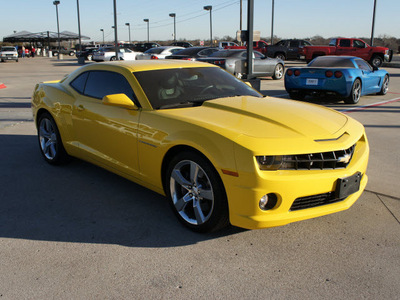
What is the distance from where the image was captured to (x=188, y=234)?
361 cm

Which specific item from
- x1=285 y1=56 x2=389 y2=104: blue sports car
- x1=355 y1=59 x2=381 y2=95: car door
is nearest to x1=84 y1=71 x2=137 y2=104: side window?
x1=285 y1=56 x2=389 y2=104: blue sports car

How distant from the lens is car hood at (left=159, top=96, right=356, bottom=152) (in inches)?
131

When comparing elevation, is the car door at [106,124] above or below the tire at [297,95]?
above

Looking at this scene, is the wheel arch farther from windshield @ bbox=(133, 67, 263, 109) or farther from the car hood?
windshield @ bbox=(133, 67, 263, 109)

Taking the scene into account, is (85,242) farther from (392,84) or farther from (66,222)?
(392,84)

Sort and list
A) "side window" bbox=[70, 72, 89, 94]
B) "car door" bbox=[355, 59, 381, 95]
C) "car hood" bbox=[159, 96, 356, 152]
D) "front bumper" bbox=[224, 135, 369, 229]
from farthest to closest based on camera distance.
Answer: "car door" bbox=[355, 59, 381, 95]
"side window" bbox=[70, 72, 89, 94]
"car hood" bbox=[159, 96, 356, 152]
"front bumper" bbox=[224, 135, 369, 229]

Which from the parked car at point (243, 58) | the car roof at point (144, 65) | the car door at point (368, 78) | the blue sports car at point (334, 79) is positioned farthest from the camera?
the parked car at point (243, 58)

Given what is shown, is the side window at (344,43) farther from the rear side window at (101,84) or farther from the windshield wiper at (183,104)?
the windshield wiper at (183,104)

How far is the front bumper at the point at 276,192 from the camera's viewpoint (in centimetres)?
310

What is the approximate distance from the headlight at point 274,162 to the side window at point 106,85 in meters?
1.65

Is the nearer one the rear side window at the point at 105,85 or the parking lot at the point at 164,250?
the parking lot at the point at 164,250

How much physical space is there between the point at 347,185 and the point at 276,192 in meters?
0.68

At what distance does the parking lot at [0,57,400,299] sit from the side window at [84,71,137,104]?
1084mm

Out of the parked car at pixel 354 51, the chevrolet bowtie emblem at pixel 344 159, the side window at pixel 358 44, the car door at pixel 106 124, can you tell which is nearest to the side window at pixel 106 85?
the car door at pixel 106 124
